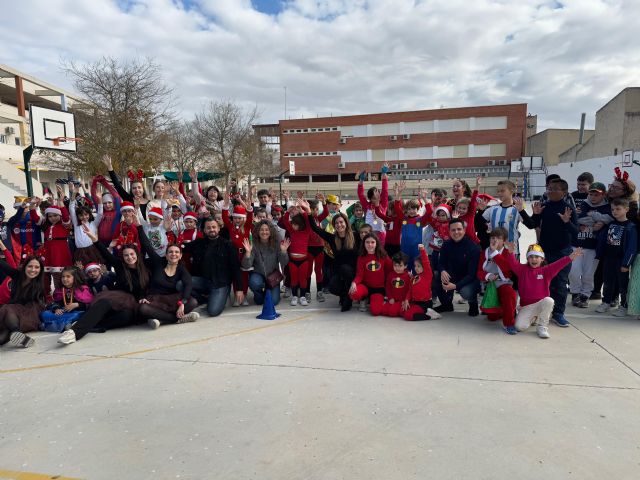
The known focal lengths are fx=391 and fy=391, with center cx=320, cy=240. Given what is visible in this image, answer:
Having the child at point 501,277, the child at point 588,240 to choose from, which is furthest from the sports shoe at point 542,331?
the child at point 588,240

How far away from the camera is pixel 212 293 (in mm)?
5781

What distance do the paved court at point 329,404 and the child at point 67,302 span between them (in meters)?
0.25

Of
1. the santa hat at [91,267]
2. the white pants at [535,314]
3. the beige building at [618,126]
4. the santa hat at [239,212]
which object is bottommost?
the white pants at [535,314]

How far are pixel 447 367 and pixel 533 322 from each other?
6.10ft

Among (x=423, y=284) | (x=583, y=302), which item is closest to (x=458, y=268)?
(x=423, y=284)

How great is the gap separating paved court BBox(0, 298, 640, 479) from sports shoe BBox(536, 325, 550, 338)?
0.12 meters

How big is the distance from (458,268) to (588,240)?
2.03m

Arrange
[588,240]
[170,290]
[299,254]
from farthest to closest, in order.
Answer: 1. [299,254]
2. [588,240]
3. [170,290]

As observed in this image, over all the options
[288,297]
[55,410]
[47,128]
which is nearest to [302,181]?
[47,128]

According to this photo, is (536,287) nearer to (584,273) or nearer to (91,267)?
(584,273)

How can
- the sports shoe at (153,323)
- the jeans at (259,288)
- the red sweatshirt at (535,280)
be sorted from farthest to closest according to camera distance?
1. the jeans at (259,288)
2. the sports shoe at (153,323)
3. the red sweatshirt at (535,280)

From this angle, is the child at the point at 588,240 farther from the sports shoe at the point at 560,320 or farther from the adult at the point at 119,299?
the adult at the point at 119,299

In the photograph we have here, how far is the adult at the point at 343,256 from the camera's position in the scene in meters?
5.78

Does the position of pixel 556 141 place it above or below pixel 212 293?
above
